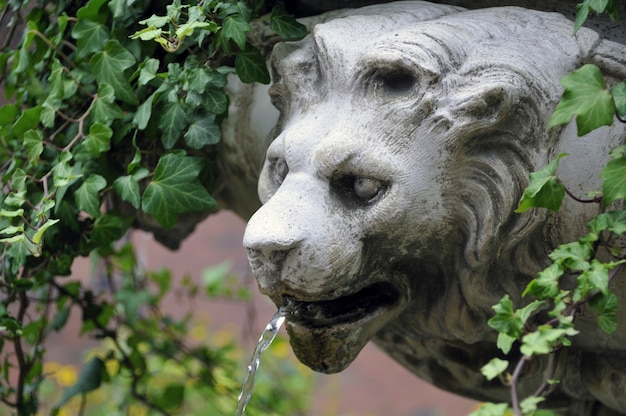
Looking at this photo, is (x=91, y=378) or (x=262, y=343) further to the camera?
(x=91, y=378)

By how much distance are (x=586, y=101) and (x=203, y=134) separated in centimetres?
54

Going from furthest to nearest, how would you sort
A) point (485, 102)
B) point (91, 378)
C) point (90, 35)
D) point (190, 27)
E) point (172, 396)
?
1. point (172, 396)
2. point (91, 378)
3. point (90, 35)
4. point (190, 27)
5. point (485, 102)

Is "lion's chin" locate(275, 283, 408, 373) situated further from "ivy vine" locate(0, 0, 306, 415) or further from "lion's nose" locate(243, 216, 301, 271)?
"ivy vine" locate(0, 0, 306, 415)

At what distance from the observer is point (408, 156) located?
1.26 m

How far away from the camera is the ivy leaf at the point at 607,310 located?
3.84 ft

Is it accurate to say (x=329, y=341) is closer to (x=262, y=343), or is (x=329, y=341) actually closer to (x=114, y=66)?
(x=262, y=343)

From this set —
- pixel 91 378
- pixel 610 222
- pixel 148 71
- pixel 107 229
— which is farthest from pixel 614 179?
pixel 91 378

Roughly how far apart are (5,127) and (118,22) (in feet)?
0.83

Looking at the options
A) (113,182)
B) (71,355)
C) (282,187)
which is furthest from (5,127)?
(71,355)

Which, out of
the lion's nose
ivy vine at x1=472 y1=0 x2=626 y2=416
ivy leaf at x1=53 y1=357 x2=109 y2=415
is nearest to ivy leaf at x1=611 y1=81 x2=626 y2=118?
ivy vine at x1=472 y1=0 x2=626 y2=416

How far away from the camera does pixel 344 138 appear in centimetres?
126

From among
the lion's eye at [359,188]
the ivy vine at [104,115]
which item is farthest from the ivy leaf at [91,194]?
the lion's eye at [359,188]

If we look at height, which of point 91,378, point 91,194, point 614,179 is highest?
point 614,179

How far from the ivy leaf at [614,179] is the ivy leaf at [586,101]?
5 cm
